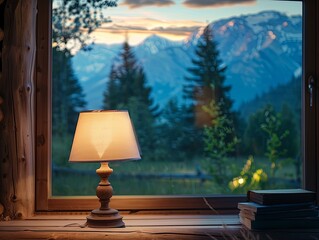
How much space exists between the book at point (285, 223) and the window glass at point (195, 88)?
27.3 inches

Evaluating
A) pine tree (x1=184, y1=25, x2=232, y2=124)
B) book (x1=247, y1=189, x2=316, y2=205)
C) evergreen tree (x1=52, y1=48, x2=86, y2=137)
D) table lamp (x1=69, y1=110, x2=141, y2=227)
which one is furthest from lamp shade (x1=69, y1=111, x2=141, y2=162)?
pine tree (x1=184, y1=25, x2=232, y2=124)

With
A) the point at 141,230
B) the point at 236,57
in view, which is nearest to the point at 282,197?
the point at 141,230

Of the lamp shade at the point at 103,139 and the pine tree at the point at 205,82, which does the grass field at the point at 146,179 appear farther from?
the lamp shade at the point at 103,139

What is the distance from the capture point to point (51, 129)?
3.56m

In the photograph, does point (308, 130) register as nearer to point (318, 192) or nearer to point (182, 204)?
point (318, 192)

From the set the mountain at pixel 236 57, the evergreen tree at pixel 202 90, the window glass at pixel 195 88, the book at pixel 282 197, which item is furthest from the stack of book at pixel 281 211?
the mountain at pixel 236 57

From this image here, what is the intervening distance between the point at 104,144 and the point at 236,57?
1.25 metres

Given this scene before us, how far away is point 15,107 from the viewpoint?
325 centimetres

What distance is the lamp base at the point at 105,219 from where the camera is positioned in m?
3.07

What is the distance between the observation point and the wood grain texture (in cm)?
325

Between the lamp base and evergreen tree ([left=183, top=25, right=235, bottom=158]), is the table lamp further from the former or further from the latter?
evergreen tree ([left=183, top=25, right=235, bottom=158])

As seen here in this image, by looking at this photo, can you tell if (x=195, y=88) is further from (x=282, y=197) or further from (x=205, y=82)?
(x=282, y=197)

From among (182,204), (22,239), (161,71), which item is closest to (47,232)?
(22,239)

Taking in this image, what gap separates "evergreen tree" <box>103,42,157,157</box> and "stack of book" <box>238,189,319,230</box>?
0.92m
